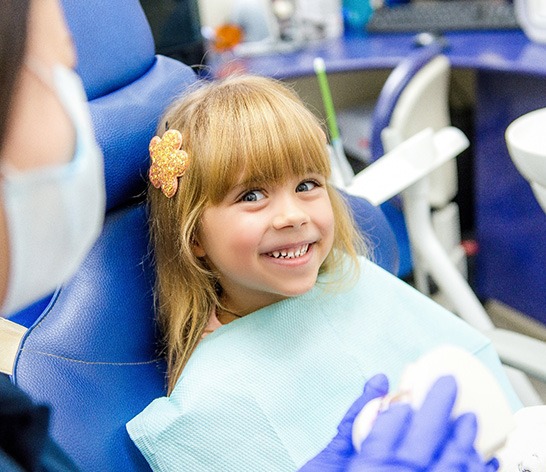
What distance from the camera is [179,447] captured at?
96cm

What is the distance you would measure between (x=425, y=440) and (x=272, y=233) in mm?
359

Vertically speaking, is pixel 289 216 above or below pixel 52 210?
below

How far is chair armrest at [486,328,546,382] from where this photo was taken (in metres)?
1.26

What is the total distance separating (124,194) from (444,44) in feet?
4.11

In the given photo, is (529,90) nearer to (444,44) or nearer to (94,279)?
(444,44)

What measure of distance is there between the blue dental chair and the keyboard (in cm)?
129

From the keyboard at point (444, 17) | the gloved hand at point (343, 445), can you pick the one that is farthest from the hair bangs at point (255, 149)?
the keyboard at point (444, 17)

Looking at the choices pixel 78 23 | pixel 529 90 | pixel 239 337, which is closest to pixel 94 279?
pixel 239 337

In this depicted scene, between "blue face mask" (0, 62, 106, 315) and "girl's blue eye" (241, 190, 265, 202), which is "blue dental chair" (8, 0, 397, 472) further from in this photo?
"blue face mask" (0, 62, 106, 315)

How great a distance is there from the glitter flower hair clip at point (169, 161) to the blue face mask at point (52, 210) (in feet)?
1.45

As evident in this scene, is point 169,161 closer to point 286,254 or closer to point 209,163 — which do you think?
point 209,163

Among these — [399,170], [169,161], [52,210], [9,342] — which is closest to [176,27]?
[399,170]

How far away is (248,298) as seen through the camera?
1.09m

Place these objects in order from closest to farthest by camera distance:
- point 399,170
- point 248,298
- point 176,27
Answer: point 248,298 < point 399,170 < point 176,27
